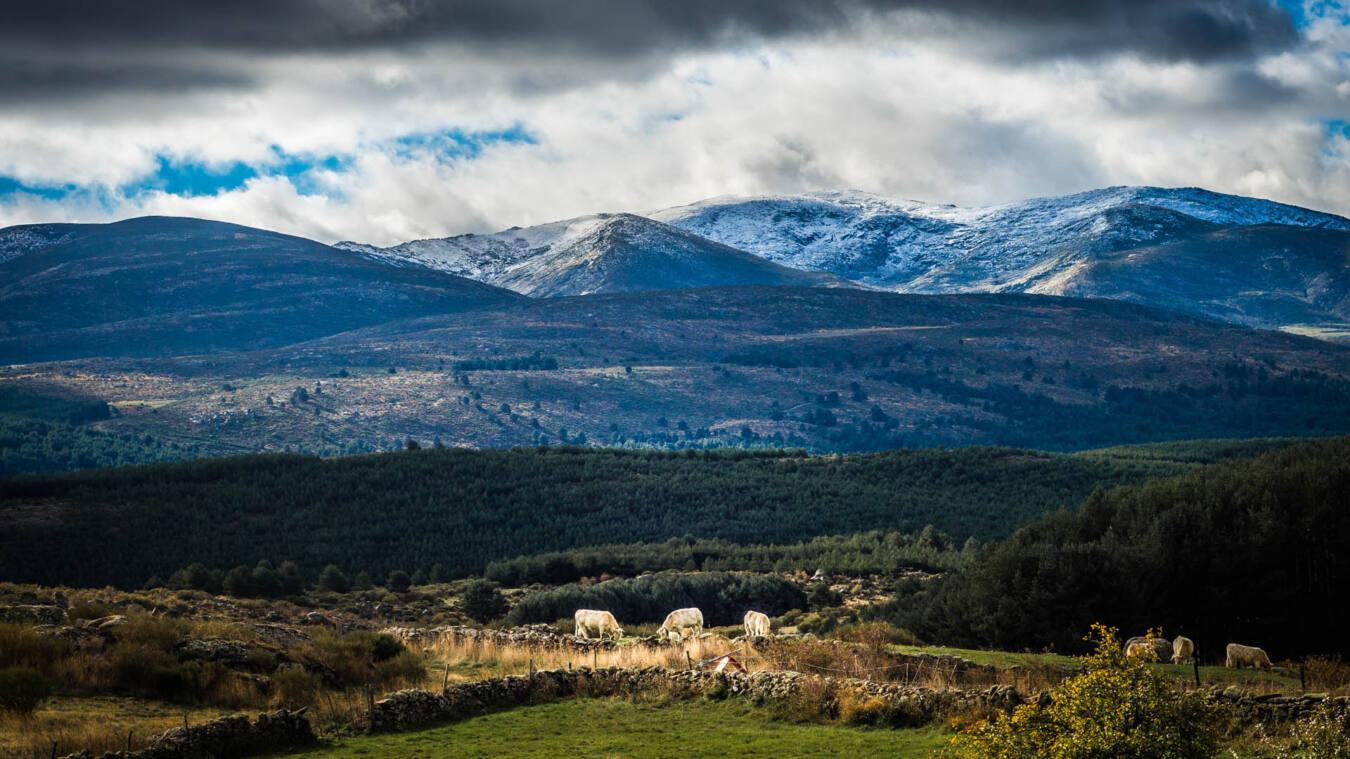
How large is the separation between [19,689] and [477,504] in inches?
3138

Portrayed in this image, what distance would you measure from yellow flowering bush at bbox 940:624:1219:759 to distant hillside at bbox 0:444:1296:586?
66.7 metres

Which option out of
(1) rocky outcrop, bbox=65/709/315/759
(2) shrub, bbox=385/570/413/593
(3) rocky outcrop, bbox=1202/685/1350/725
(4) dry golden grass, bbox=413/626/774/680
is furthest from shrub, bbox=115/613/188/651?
(2) shrub, bbox=385/570/413/593

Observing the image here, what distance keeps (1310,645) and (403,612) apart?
36.4 m

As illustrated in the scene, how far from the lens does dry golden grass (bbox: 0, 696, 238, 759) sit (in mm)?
16859

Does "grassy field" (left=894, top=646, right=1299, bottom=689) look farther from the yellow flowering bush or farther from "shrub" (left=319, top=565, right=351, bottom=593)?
"shrub" (left=319, top=565, right=351, bottom=593)

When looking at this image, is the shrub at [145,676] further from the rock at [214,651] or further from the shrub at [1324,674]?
the shrub at [1324,674]

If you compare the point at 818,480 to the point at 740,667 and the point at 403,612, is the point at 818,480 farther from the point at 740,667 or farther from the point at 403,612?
the point at 740,667

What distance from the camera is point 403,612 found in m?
53.1

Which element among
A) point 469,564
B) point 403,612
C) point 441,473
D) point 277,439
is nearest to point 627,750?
point 403,612

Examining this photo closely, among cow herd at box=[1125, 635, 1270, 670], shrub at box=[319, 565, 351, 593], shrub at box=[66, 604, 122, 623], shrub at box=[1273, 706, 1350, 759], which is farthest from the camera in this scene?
shrub at box=[319, 565, 351, 593]

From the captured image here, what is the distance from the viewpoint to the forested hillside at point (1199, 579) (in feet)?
120

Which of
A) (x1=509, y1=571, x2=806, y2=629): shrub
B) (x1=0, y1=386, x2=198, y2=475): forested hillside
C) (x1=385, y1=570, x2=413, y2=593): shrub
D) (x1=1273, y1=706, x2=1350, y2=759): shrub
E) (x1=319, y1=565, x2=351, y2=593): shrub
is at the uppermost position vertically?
(x1=1273, y1=706, x2=1350, y2=759): shrub

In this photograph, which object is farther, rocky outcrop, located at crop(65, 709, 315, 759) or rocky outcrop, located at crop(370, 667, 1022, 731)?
rocky outcrop, located at crop(370, 667, 1022, 731)

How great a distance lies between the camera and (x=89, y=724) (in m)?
18.1
